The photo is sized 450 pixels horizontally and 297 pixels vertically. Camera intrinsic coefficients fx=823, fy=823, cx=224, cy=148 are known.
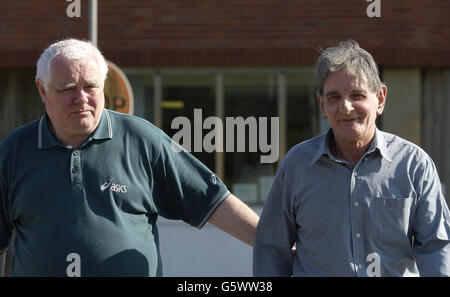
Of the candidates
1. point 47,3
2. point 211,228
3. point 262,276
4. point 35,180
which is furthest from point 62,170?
point 47,3

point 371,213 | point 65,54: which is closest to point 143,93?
point 65,54

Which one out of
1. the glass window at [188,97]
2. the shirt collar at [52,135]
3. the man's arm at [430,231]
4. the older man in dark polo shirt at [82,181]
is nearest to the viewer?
the man's arm at [430,231]

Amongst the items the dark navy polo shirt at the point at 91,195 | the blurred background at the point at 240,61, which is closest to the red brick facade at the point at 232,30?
the blurred background at the point at 240,61

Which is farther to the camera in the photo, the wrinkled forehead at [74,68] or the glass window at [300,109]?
the glass window at [300,109]

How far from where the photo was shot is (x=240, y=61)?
36.8ft

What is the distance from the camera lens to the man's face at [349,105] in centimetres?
327

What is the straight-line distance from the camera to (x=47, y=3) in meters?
11.7

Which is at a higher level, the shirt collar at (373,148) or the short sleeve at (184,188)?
the shirt collar at (373,148)

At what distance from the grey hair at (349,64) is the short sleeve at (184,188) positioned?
0.72 metres

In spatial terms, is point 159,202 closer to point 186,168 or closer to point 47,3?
point 186,168

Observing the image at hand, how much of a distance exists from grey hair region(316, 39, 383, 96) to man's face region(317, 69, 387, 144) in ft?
0.07

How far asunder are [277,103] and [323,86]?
8180 mm

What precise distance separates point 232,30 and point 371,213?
8.33m

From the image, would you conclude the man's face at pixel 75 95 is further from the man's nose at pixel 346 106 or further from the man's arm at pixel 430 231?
the man's arm at pixel 430 231
